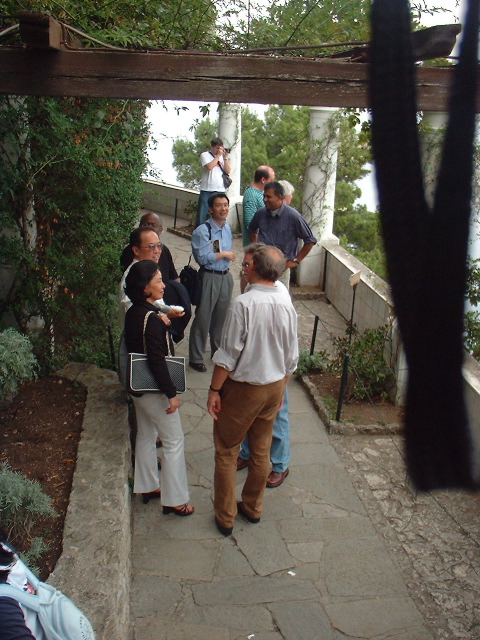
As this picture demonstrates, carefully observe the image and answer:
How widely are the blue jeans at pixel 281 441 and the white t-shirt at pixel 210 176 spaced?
5.17m

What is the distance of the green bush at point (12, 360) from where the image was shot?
4.56 meters

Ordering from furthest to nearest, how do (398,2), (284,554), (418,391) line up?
1. (284,554)
2. (418,391)
3. (398,2)

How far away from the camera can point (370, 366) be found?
20.4 feet

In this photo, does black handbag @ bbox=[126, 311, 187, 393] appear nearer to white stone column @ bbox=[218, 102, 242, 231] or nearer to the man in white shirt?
the man in white shirt

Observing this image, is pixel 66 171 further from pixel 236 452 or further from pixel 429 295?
pixel 429 295

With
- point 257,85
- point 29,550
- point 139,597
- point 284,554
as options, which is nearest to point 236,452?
point 284,554

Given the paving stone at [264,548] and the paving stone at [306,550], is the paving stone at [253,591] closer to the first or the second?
the paving stone at [264,548]

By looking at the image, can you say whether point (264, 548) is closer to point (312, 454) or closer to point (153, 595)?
point (153, 595)

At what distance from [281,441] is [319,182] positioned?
18.3 feet

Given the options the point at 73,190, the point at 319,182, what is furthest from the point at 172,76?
the point at 319,182

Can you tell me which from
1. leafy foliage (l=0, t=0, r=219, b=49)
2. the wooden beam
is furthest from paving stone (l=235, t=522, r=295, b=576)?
leafy foliage (l=0, t=0, r=219, b=49)

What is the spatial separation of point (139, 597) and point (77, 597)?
0.79 meters

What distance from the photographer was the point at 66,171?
600 centimetres

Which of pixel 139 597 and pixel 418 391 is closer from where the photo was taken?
pixel 418 391
